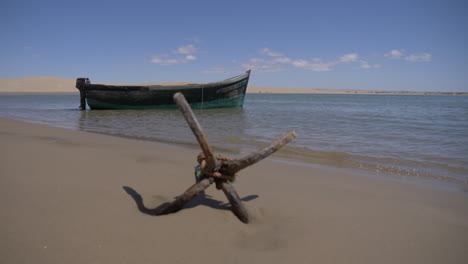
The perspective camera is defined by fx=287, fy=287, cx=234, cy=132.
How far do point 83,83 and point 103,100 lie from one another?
172cm

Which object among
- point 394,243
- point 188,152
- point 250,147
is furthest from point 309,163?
point 394,243

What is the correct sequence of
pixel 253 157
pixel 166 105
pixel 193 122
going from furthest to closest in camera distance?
pixel 166 105
pixel 253 157
pixel 193 122

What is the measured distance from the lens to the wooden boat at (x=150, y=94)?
18.1 metres

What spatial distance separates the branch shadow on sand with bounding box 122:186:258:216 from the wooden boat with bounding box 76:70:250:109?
15079 mm

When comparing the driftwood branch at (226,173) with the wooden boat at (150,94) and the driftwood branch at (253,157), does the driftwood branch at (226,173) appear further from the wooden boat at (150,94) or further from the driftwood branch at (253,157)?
the wooden boat at (150,94)

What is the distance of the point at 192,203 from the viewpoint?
2986 millimetres

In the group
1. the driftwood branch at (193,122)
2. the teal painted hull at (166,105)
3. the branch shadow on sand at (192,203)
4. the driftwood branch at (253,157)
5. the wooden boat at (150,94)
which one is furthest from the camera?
the teal painted hull at (166,105)

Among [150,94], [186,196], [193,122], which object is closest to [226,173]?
[186,196]

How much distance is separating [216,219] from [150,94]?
54.7 ft

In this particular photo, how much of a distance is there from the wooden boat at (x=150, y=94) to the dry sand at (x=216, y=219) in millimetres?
14239

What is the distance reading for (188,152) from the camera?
5.84 metres

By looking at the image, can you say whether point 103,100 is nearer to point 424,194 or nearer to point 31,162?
point 31,162

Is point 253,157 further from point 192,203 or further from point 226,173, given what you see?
point 192,203

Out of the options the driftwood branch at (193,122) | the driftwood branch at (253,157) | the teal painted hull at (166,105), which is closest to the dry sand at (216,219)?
the driftwood branch at (253,157)
